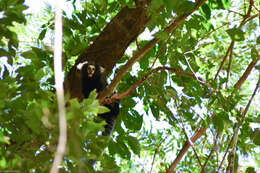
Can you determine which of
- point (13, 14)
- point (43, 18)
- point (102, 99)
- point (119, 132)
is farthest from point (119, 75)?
point (43, 18)

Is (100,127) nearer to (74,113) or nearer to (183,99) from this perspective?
(74,113)

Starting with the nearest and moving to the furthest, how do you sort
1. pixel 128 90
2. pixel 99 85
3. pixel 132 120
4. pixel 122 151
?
pixel 128 90 < pixel 122 151 < pixel 132 120 < pixel 99 85

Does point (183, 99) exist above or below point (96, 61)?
below

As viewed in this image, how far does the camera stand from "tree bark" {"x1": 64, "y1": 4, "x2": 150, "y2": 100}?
295cm

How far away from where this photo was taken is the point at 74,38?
318 cm

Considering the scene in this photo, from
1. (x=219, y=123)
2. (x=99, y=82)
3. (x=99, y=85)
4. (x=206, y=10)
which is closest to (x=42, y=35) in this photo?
(x=99, y=82)

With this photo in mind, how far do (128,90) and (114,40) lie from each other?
90cm

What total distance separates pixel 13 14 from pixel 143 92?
1686 mm

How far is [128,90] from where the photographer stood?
89.2 inches

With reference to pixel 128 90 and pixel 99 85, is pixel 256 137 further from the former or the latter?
pixel 99 85

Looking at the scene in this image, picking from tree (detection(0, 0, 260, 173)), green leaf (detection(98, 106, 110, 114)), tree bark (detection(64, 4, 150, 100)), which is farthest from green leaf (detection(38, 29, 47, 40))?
green leaf (detection(98, 106, 110, 114))

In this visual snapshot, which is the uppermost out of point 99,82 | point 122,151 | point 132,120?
point 99,82

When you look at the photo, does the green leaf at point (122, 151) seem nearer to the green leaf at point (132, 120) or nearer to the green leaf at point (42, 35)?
the green leaf at point (132, 120)

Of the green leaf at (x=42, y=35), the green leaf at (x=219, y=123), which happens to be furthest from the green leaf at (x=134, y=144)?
the green leaf at (x=42, y=35)
